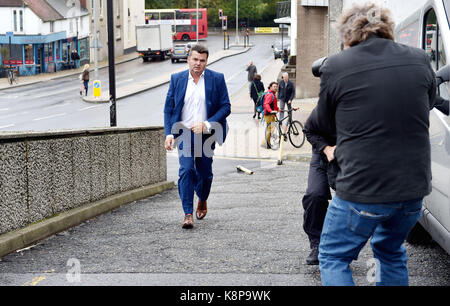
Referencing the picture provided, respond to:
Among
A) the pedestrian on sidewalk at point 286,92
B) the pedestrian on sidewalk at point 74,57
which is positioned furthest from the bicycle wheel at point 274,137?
the pedestrian on sidewalk at point 74,57

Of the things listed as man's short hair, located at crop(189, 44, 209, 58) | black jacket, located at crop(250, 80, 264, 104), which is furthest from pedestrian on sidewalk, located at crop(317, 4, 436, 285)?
black jacket, located at crop(250, 80, 264, 104)

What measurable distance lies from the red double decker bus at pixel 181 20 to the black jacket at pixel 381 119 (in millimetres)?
83385

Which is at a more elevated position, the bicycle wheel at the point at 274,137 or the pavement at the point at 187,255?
the pavement at the point at 187,255

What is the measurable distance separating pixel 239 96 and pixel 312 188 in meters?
33.6

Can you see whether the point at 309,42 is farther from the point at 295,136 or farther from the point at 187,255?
the point at 187,255

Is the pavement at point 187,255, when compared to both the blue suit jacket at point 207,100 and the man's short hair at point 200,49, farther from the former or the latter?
the man's short hair at point 200,49

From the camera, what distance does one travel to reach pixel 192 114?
6.52 m

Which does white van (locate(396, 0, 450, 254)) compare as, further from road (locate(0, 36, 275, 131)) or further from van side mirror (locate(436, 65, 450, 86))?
road (locate(0, 36, 275, 131))

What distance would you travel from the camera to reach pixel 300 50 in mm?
34031

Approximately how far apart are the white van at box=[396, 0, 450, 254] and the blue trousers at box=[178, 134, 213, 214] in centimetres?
211

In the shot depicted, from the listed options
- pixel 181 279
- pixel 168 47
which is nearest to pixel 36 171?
pixel 181 279

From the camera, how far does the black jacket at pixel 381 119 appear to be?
3270mm

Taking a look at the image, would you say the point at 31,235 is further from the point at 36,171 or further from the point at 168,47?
the point at 168,47
